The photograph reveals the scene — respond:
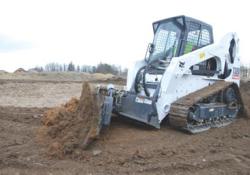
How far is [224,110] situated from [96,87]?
128 inches

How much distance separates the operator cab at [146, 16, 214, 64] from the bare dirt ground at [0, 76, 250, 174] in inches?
69.0

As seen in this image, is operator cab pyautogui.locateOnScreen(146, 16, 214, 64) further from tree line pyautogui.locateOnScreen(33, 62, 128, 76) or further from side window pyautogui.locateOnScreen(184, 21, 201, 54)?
tree line pyautogui.locateOnScreen(33, 62, 128, 76)

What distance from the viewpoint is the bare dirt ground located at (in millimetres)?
6289

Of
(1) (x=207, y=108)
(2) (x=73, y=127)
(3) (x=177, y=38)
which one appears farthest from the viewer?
(3) (x=177, y=38)

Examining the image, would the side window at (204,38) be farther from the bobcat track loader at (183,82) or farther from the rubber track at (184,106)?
the rubber track at (184,106)

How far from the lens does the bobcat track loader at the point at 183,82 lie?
816 centimetres

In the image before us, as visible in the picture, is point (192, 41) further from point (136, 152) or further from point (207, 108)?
point (136, 152)

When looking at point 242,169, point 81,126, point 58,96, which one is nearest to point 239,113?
point 242,169

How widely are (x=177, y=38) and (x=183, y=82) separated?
113 cm

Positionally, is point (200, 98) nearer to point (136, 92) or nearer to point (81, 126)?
point (136, 92)

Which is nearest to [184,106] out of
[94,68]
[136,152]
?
[136,152]

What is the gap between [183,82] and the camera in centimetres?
863

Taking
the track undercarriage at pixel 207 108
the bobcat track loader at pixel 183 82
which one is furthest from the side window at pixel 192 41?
the track undercarriage at pixel 207 108

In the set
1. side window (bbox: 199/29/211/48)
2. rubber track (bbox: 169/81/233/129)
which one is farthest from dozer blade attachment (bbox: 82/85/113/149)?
side window (bbox: 199/29/211/48)
